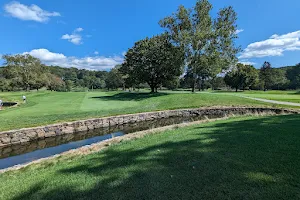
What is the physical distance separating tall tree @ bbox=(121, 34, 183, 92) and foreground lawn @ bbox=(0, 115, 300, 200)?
24.8m

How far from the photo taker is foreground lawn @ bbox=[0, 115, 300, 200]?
2838 millimetres

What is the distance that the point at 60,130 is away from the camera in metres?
10.0

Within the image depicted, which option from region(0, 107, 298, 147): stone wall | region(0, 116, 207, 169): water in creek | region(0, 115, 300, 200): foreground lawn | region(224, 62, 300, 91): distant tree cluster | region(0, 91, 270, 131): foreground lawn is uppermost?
region(224, 62, 300, 91): distant tree cluster

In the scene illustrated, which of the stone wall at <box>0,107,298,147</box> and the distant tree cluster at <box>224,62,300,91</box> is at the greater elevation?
the distant tree cluster at <box>224,62,300,91</box>

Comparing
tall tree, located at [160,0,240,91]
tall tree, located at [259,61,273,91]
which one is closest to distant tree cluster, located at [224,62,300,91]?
tall tree, located at [259,61,273,91]

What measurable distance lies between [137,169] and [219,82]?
8043cm

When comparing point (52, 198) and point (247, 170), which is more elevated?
point (247, 170)

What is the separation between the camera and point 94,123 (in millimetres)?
11445

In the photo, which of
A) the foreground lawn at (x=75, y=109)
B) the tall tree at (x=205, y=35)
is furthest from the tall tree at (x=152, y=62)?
the foreground lawn at (x=75, y=109)

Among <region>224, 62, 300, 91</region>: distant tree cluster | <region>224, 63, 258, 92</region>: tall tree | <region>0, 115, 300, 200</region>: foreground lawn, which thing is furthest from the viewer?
<region>224, 62, 300, 91</region>: distant tree cluster

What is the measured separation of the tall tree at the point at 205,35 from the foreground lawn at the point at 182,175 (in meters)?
22.7

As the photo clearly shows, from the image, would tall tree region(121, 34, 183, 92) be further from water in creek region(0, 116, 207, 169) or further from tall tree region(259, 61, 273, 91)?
tall tree region(259, 61, 273, 91)

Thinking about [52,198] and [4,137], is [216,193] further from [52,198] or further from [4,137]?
[4,137]

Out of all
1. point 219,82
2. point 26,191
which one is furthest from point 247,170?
point 219,82
